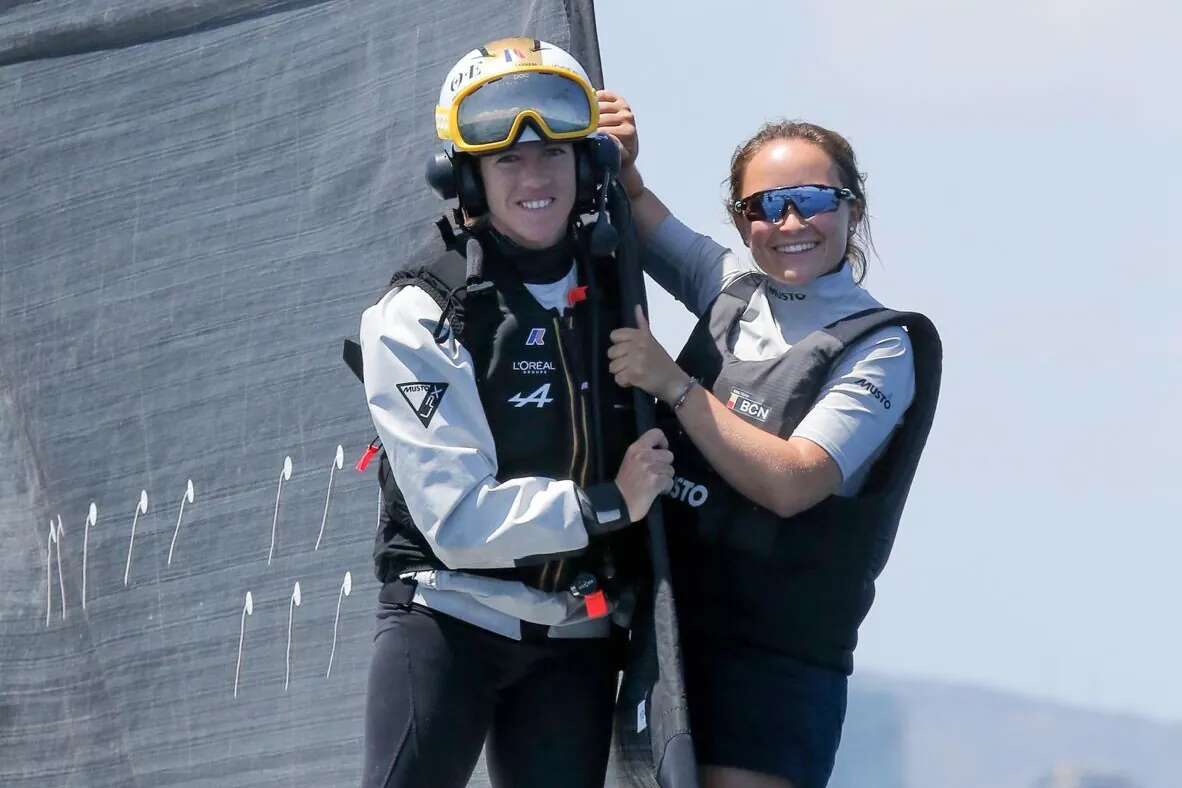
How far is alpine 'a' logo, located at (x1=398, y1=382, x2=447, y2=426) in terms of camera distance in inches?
125

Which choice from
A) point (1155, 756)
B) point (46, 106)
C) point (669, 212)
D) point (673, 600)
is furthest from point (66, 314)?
point (1155, 756)

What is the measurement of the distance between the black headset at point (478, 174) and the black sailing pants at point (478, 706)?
71 cm

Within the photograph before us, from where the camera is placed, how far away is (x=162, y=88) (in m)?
4.76

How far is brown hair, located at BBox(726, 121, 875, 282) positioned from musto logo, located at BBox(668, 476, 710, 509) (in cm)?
52

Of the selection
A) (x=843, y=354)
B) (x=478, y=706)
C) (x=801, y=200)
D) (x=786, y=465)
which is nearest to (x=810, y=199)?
(x=801, y=200)

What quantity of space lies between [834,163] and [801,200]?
5.1 inches

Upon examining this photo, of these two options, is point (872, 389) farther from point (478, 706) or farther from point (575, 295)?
point (478, 706)

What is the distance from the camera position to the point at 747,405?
336 cm

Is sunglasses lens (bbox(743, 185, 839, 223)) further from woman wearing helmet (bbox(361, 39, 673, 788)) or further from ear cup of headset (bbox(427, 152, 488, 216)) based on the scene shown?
ear cup of headset (bbox(427, 152, 488, 216))

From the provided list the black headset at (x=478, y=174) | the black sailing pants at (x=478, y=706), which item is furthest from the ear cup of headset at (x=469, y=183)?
the black sailing pants at (x=478, y=706)

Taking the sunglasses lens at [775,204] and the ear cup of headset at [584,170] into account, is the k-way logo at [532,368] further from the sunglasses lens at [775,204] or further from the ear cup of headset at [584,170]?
the sunglasses lens at [775,204]

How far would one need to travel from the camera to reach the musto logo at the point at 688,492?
134 inches

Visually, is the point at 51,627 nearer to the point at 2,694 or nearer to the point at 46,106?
the point at 2,694

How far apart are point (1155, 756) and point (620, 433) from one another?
43.6 ft
